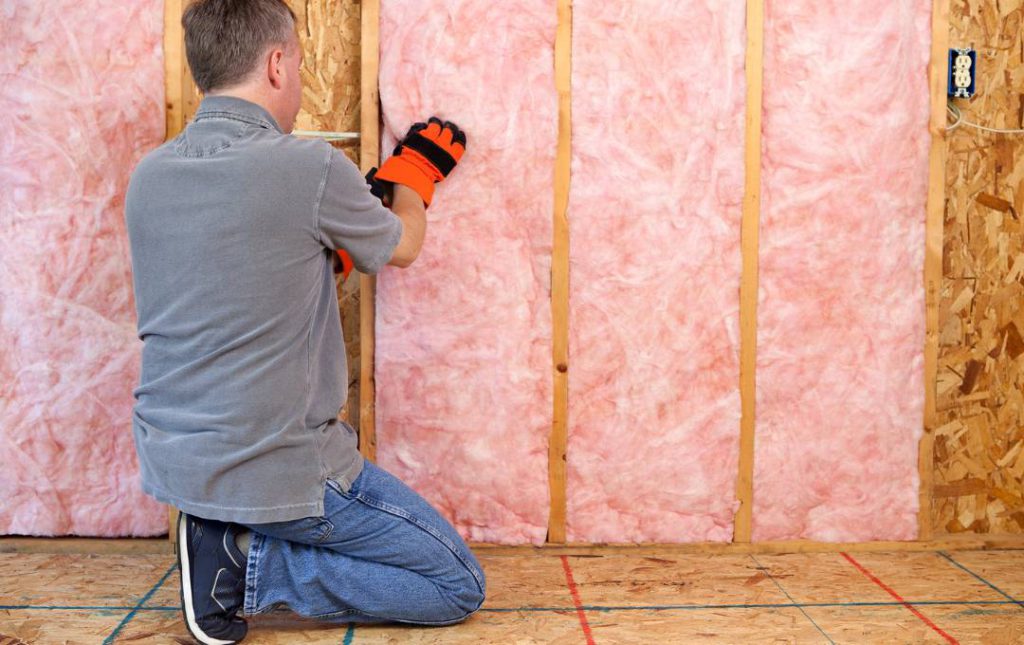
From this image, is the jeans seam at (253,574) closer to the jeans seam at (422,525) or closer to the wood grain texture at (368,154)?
the jeans seam at (422,525)

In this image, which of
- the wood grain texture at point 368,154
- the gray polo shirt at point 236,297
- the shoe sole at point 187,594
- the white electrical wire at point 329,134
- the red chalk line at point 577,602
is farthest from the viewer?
the white electrical wire at point 329,134

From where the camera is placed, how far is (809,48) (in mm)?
2887

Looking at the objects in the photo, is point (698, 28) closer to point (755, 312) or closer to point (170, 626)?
point (755, 312)

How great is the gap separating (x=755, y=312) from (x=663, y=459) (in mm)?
558

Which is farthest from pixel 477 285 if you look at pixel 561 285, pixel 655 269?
pixel 655 269

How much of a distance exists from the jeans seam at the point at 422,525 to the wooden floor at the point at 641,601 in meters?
0.14

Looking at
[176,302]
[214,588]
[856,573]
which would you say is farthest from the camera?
[856,573]

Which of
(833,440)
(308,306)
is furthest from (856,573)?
(308,306)

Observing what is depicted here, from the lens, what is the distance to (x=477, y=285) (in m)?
2.89

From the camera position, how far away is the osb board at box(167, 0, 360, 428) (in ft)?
9.59

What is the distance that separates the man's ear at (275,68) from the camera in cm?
213

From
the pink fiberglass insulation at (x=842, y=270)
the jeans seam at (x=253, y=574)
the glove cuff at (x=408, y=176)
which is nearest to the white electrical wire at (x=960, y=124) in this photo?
the pink fiberglass insulation at (x=842, y=270)

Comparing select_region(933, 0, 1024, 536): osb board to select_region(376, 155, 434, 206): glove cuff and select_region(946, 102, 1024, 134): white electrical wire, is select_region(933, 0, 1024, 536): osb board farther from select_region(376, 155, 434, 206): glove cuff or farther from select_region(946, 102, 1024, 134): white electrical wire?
select_region(376, 155, 434, 206): glove cuff

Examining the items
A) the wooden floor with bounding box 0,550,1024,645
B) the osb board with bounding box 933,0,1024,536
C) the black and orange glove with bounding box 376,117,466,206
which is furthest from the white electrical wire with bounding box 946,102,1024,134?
the black and orange glove with bounding box 376,117,466,206
